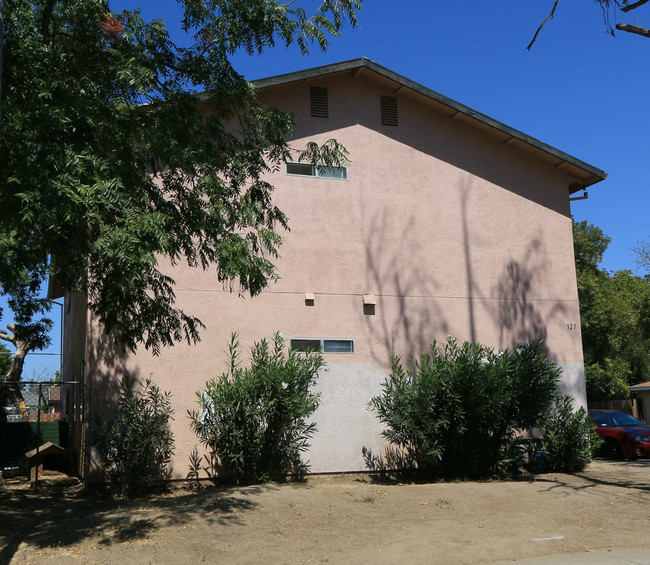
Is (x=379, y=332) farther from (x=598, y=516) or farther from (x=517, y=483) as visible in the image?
(x=598, y=516)

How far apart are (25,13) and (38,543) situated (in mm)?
7736

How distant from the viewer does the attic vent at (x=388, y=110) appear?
637 inches

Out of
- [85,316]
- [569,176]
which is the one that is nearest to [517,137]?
[569,176]

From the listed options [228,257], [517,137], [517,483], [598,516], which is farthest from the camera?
[517,137]

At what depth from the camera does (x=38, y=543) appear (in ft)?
28.5

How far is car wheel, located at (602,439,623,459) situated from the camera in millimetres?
19316

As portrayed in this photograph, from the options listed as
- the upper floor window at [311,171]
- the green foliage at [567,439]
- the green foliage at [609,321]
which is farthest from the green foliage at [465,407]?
the green foliage at [609,321]

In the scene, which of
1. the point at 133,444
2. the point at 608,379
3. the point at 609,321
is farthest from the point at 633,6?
the point at 608,379

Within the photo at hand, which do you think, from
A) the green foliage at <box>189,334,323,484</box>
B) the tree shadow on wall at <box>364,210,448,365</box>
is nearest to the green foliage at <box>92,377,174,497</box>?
the green foliage at <box>189,334,323,484</box>

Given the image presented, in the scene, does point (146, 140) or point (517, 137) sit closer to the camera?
point (146, 140)

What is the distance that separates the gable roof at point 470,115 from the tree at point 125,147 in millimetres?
4234

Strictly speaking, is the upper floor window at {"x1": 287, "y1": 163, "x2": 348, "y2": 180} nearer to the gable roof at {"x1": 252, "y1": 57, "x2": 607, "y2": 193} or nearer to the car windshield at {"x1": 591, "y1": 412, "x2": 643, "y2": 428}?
the gable roof at {"x1": 252, "y1": 57, "x2": 607, "y2": 193}

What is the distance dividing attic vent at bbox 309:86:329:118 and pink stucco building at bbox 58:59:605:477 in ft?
0.09

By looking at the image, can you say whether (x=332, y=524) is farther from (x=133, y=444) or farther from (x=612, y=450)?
(x=612, y=450)
